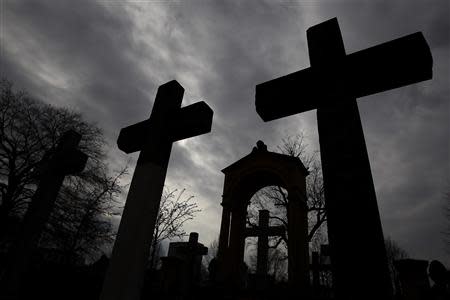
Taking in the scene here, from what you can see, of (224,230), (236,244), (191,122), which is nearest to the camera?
(191,122)

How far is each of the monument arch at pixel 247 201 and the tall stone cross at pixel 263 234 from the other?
6.37 metres

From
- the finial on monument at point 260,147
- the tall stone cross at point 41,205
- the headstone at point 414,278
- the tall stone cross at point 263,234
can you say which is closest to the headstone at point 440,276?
the headstone at point 414,278

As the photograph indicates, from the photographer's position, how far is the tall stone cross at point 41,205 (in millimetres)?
3664

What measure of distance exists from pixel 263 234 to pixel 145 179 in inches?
655

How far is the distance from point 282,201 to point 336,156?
19.7m

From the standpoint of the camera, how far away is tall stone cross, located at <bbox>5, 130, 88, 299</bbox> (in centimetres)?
A: 366

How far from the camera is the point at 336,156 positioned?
6.15ft

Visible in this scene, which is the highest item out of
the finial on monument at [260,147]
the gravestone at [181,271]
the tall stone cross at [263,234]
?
the finial on monument at [260,147]

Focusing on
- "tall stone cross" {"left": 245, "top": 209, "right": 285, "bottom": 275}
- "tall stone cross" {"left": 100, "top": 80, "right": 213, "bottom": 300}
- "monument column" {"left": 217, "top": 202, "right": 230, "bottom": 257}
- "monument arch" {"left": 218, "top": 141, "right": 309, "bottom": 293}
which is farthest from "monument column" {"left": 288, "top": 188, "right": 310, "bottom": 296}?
"tall stone cross" {"left": 245, "top": 209, "right": 285, "bottom": 275}

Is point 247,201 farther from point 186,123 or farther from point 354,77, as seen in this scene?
point 354,77

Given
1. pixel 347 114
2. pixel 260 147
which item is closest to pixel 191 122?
pixel 347 114

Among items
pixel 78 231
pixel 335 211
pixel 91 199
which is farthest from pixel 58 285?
pixel 335 211

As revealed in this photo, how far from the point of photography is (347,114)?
202cm

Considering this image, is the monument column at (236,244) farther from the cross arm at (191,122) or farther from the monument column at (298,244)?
the cross arm at (191,122)
